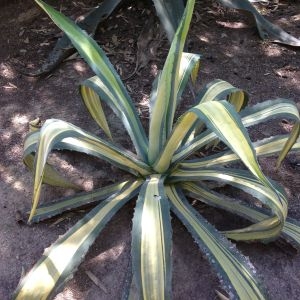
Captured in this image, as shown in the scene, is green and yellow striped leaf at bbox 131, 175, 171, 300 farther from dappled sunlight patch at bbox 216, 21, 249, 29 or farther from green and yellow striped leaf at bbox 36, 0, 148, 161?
dappled sunlight patch at bbox 216, 21, 249, 29

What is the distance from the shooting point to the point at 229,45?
110 inches

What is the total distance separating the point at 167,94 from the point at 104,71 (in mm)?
318

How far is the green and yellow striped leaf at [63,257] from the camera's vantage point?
1.39m

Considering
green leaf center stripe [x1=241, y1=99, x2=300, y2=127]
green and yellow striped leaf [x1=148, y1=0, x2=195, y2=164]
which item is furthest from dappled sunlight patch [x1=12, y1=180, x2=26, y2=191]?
green leaf center stripe [x1=241, y1=99, x2=300, y2=127]

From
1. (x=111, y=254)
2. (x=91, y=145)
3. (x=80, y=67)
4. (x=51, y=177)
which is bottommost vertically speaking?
(x=111, y=254)

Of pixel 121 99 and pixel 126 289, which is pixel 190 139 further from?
pixel 126 289

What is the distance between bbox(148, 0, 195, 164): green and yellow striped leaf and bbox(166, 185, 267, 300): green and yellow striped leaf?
235 mm

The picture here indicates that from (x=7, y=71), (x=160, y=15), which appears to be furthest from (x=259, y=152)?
(x=7, y=71)

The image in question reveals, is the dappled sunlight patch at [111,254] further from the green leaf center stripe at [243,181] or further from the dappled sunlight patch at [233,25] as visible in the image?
the dappled sunlight patch at [233,25]

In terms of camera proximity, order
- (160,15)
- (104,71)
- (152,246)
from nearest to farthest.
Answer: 1. (152,246)
2. (104,71)
3. (160,15)

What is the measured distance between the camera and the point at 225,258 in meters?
1.49

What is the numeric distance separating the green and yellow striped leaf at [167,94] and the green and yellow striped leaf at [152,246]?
217mm

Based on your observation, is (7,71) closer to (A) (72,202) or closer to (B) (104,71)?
(B) (104,71)

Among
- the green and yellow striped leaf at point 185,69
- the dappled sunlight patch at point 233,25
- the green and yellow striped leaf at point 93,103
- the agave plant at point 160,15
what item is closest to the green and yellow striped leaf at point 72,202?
the green and yellow striped leaf at point 93,103
